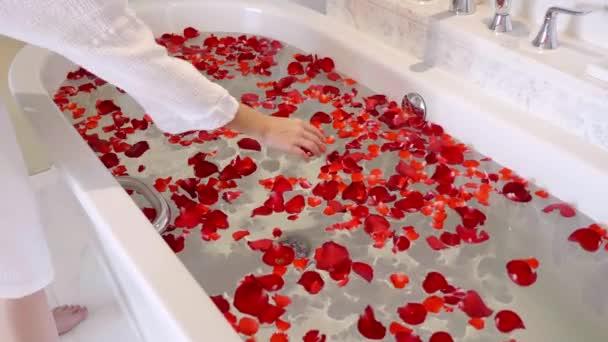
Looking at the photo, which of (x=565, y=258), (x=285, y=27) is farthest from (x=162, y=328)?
(x=285, y=27)

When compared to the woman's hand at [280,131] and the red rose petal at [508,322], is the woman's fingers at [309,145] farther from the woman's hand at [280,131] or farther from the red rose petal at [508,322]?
the red rose petal at [508,322]

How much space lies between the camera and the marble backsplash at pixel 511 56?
4.17ft

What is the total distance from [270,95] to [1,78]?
39.8 inches

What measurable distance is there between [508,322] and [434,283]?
6.4 inches

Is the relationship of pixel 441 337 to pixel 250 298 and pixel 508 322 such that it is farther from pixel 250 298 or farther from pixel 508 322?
pixel 250 298

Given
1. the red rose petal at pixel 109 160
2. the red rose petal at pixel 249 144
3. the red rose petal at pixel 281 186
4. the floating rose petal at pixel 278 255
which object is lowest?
the floating rose petal at pixel 278 255

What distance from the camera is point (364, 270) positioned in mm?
1296

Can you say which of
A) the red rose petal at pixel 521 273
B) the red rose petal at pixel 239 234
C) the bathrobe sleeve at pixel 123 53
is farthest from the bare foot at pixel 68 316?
the red rose petal at pixel 521 273

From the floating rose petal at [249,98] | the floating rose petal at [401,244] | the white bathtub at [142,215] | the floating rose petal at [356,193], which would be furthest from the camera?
the floating rose petal at [249,98]

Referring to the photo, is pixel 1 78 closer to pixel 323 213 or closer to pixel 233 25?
pixel 233 25

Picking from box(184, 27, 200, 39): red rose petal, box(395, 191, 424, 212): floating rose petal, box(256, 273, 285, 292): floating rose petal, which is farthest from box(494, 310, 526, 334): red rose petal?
box(184, 27, 200, 39): red rose petal

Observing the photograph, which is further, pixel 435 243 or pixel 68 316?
pixel 68 316

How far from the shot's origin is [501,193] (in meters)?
1.40

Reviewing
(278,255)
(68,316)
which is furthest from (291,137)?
(68,316)
